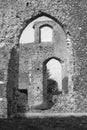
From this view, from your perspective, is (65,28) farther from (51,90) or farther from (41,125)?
(51,90)

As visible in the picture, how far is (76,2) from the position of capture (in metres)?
10.5

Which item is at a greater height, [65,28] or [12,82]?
[65,28]

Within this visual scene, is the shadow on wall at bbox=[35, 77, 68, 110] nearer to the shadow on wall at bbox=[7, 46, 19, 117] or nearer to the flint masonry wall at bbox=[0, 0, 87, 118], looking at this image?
the flint masonry wall at bbox=[0, 0, 87, 118]

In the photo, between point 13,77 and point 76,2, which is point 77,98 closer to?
point 13,77

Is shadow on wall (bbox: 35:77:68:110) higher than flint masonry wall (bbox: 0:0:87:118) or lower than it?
lower

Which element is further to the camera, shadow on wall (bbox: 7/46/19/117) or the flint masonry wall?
the flint masonry wall

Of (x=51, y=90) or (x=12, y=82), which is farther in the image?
(x=51, y=90)

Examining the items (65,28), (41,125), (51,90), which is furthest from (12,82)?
(51,90)

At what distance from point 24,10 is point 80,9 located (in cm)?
242

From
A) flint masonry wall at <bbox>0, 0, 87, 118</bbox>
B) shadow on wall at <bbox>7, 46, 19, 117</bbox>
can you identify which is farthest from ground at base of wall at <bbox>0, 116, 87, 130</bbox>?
flint masonry wall at <bbox>0, 0, 87, 118</bbox>

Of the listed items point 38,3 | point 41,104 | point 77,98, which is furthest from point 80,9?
point 41,104

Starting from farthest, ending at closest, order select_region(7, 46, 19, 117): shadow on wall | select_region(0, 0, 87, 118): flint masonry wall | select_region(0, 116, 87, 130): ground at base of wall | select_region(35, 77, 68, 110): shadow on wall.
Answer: select_region(35, 77, 68, 110): shadow on wall → select_region(0, 0, 87, 118): flint masonry wall → select_region(7, 46, 19, 117): shadow on wall → select_region(0, 116, 87, 130): ground at base of wall

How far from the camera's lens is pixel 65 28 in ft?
33.8

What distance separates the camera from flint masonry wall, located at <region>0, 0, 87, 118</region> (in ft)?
31.9
